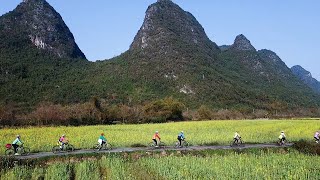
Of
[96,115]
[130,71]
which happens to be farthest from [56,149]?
[130,71]

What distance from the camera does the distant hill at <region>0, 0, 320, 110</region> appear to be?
11913cm

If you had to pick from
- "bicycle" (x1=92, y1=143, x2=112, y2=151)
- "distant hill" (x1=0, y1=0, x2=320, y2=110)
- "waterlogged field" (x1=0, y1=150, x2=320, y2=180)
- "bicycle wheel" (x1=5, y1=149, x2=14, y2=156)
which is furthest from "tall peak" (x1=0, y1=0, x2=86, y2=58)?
"waterlogged field" (x1=0, y1=150, x2=320, y2=180)

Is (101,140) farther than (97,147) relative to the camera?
No

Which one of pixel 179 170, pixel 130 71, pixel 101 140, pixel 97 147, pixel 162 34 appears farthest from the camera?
pixel 162 34

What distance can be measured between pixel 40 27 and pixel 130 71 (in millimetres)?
48869

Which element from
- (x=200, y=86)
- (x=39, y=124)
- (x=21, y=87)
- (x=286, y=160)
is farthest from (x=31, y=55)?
(x=286, y=160)

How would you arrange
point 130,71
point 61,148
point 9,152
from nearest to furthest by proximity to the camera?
1. point 9,152
2. point 61,148
3. point 130,71

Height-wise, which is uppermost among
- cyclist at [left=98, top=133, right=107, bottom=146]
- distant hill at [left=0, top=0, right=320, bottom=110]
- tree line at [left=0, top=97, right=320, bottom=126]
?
distant hill at [left=0, top=0, right=320, bottom=110]

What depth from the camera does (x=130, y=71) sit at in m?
142

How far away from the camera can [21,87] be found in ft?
381

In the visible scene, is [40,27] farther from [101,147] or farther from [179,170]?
[179,170]

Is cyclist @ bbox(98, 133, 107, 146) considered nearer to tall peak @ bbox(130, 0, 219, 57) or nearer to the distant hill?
the distant hill

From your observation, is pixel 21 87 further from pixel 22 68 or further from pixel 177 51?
pixel 177 51

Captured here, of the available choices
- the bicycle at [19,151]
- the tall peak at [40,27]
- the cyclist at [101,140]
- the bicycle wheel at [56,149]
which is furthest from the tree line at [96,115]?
the tall peak at [40,27]
